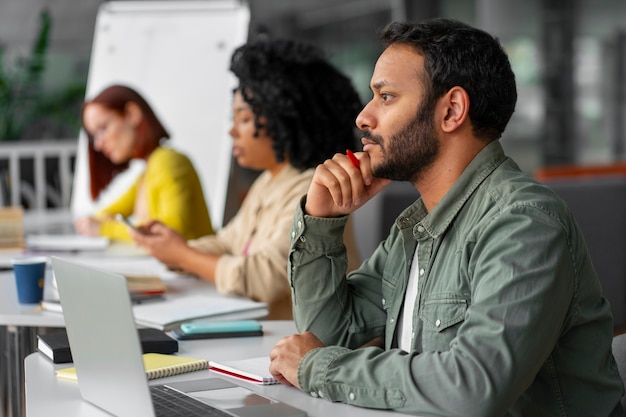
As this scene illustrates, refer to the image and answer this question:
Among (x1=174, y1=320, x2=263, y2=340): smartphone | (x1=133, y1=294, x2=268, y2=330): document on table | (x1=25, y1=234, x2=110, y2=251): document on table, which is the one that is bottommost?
(x1=25, y1=234, x2=110, y2=251): document on table

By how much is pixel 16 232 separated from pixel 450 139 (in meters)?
2.08

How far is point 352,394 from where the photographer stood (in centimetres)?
138

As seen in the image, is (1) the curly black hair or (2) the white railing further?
(2) the white railing

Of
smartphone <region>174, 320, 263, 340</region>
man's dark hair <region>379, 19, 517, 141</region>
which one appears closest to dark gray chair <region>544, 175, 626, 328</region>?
smartphone <region>174, 320, 263, 340</region>

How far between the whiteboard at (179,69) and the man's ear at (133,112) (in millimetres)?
784

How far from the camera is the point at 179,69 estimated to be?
182 inches

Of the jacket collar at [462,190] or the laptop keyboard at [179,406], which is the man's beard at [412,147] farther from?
the laptop keyboard at [179,406]

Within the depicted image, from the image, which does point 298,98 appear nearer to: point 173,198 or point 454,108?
point 173,198

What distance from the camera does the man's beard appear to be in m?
1.55

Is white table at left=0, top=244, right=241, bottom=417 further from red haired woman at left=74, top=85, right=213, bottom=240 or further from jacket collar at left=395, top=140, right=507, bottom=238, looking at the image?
jacket collar at left=395, top=140, right=507, bottom=238

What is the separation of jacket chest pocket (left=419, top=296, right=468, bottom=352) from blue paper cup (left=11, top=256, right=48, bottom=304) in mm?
1083

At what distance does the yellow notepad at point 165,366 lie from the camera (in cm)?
156

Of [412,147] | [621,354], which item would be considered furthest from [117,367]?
[621,354]

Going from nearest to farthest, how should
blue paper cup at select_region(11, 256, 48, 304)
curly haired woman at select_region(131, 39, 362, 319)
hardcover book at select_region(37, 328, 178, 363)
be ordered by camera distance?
hardcover book at select_region(37, 328, 178, 363) → blue paper cup at select_region(11, 256, 48, 304) → curly haired woman at select_region(131, 39, 362, 319)
